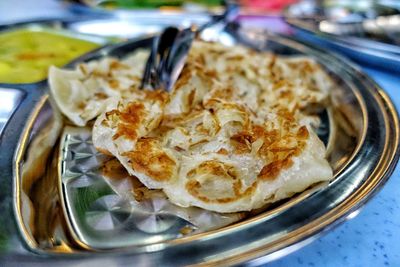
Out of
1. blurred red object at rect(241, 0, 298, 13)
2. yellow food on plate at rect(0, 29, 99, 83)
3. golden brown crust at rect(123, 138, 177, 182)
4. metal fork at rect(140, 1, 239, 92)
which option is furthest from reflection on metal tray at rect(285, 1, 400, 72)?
golden brown crust at rect(123, 138, 177, 182)

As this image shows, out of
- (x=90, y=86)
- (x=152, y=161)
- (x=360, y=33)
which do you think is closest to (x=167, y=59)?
(x=90, y=86)

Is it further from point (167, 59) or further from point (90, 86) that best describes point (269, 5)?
point (90, 86)

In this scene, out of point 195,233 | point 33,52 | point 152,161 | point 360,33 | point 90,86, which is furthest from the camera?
point 360,33

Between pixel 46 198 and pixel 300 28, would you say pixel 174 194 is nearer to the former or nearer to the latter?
pixel 46 198

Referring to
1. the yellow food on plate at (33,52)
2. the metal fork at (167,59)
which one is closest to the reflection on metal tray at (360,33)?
the metal fork at (167,59)

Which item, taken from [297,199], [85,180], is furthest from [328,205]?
[85,180]

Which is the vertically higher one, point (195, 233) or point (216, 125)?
point (216, 125)
